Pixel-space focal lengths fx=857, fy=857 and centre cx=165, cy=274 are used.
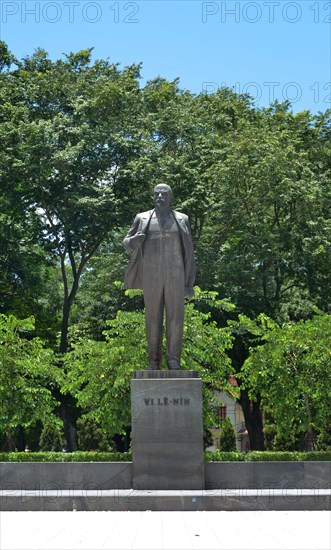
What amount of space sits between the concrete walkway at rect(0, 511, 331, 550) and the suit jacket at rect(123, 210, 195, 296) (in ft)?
14.0

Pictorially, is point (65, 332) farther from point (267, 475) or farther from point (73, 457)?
point (267, 475)

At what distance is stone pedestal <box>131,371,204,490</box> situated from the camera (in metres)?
14.1

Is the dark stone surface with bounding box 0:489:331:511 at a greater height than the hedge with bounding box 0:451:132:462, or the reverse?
the hedge with bounding box 0:451:132:462

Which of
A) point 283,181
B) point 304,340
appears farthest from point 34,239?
point 304,340

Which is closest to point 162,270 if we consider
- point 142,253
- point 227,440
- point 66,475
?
point 142,253

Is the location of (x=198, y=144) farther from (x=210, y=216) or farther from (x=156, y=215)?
(x=156, y=215)

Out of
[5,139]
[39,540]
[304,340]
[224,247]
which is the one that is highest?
[5,139]

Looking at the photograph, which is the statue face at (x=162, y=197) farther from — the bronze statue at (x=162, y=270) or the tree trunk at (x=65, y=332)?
the tree trunk at (x=65, y=332)

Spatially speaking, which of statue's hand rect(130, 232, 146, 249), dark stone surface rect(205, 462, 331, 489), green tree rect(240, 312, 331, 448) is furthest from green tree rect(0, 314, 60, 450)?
dark stone surface rect(205, 462, 331, 489)

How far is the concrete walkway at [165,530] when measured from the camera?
9734mm

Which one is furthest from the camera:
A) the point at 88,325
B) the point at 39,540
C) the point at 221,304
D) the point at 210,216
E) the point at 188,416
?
the point at 88,325

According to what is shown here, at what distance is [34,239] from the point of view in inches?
1235

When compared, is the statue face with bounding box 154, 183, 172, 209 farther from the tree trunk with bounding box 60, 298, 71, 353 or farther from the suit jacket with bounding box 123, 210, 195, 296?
the tree trunk with bounding box 60, 298, 71, 353

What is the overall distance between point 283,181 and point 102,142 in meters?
6.57
